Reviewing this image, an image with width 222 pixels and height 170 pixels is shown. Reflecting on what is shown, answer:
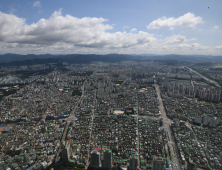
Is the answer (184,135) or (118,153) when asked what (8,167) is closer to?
(118,153)

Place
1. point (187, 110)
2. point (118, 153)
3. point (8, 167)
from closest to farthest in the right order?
1. point (8, 167)
2. point (118, 153)
3. point (187, 110)

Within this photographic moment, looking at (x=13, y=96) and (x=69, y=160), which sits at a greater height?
(x=13, y=96)

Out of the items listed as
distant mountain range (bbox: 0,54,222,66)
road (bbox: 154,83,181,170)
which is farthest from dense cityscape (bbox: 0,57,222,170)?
distant mountain range (bbox: 0,54,222,66)

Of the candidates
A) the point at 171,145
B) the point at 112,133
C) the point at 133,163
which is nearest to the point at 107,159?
the point at 133,163

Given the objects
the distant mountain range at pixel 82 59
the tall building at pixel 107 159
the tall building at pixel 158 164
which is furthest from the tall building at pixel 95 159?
the distant mountain range at pixel 82 59

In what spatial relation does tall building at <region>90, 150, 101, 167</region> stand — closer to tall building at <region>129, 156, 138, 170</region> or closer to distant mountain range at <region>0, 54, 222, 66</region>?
tall building at <region>129, 156, 138, 170</region>

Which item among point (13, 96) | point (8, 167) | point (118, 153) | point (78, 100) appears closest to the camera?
point (8, 167)

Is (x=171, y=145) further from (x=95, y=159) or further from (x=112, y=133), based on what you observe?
(x=95, y=159)

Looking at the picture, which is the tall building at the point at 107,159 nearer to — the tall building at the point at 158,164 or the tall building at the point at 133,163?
the tall building at the point at 133,163

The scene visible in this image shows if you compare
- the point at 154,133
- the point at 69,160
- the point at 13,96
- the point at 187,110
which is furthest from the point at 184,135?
the point at 13,96
